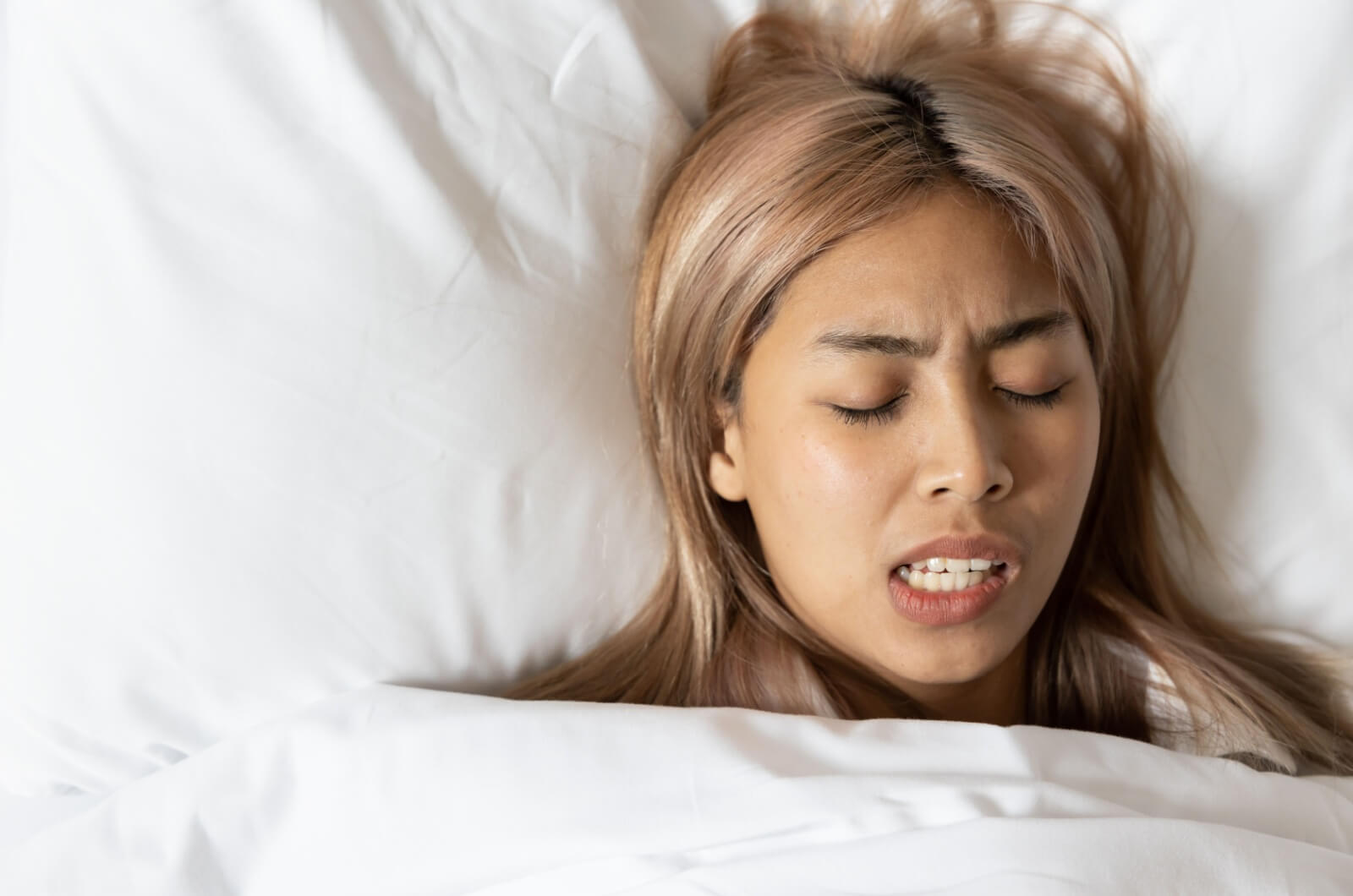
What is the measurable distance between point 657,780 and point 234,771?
1.30 ft

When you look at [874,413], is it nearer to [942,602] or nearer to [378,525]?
[942,602]

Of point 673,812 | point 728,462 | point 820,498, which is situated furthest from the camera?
point 728,462

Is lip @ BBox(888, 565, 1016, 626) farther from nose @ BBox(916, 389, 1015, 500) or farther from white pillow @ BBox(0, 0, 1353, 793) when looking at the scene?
white pillow @ BBox(0, 0, 1353, 793)

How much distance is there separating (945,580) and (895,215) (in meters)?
0.34

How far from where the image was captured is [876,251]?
3.61ft

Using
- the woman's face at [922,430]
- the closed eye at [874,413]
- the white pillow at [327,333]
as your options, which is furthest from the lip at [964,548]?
the white pillow at [327,333]

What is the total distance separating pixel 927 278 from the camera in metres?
1.08

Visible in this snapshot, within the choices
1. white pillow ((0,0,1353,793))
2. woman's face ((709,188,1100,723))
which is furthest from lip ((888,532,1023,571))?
white pillow ((0,0,1353,793))

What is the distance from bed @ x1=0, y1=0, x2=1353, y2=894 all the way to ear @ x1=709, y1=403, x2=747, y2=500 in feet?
0.28

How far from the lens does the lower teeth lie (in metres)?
1.11

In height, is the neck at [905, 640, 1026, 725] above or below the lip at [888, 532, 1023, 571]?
below

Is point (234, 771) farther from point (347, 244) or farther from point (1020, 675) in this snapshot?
point (1020, 675)

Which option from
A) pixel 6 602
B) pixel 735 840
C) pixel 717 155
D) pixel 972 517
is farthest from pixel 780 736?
pixel 6 602

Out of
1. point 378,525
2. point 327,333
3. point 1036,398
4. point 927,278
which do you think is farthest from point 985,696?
point 327,333
